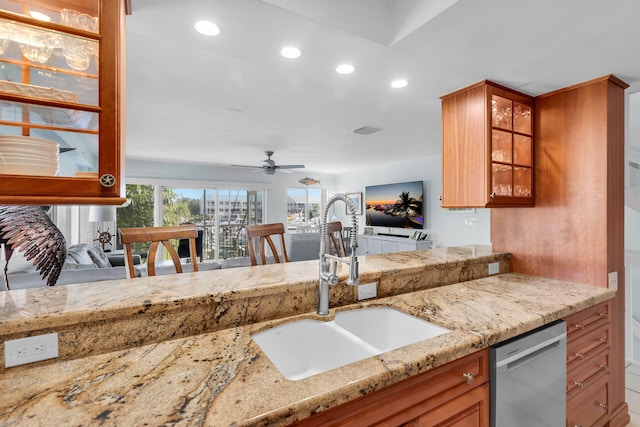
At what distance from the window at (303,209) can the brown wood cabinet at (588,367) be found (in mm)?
6355

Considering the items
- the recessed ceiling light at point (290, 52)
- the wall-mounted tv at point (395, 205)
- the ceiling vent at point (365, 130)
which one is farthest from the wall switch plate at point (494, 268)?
the wall-mounted tv at point (395, 205)

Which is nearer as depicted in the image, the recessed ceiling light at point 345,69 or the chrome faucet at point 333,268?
the chrome faucet at point 333,268

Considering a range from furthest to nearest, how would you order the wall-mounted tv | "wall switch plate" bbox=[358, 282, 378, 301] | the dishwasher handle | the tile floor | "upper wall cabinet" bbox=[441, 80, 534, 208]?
the wall-mounted tv < the tile floor < "upper wall cabinet" bbox=[441, 80, 534, 208] < "wall switch plate" bbox=[358, 282, 378, 301] < the dishwasher handle

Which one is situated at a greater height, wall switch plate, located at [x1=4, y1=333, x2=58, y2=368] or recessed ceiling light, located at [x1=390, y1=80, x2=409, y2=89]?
recessed ceiling light, located at [x1=390, y1=80, x2=409, y2=89]

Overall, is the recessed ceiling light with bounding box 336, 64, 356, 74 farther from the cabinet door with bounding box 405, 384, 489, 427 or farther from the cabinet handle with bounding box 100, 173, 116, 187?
the cabinet door with bounding box 405, 384, 489, 427

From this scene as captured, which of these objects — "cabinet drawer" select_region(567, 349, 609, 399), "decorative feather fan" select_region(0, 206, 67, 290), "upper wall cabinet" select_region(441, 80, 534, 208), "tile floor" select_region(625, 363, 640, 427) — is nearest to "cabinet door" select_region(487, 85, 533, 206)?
"upper wall cabinet" select_region(441, 80, 534, 208)

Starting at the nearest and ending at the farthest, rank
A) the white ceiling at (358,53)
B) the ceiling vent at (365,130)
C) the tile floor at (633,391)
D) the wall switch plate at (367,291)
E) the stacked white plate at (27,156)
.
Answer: the stacked white plate at (27,156)
the white ceiling at (358,53)
the wall switch plate at (367,291)
the tile floor at (633,391)
the ceiling vent at (365,130)

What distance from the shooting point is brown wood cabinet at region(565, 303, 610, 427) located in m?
1.64

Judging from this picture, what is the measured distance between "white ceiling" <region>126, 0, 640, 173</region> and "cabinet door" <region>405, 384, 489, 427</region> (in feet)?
5.05

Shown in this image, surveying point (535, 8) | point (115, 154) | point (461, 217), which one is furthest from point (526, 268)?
point (461, 217)

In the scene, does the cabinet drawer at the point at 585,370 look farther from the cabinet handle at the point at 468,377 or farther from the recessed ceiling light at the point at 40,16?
the recessed ceiling light at the point at 40,16

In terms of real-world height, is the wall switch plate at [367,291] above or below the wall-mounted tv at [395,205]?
below

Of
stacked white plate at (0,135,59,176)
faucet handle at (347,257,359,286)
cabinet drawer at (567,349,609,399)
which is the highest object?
stacked white plate at (0,135,59,176)

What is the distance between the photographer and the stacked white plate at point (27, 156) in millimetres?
867
